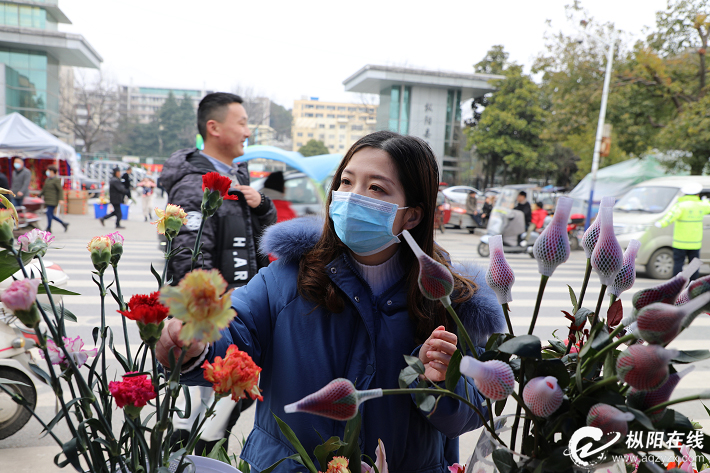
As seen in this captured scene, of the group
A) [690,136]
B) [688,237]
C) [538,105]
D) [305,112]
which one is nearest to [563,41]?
[690,136]

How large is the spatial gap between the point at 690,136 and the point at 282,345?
1473 centimetres

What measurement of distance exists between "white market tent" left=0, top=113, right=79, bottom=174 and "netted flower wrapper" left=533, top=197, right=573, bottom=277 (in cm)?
1692

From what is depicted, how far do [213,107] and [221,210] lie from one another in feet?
2.03

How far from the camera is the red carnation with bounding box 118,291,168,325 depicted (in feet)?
1.98

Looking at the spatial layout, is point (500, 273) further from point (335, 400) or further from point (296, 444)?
point (296, 444)

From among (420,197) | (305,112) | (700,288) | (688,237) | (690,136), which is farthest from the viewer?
(305,112)

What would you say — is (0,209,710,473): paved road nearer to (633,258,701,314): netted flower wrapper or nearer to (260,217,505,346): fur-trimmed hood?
(260,217,505,346): fur-trimmed hood

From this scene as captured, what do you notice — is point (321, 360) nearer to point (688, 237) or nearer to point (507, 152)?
point (688, 237)

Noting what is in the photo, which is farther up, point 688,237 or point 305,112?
point 305,112

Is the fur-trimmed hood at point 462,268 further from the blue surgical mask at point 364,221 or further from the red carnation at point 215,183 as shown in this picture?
the red carnation at point 215,183

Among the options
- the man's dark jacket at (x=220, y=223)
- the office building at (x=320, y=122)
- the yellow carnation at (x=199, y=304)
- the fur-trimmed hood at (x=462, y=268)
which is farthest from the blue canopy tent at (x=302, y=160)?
the office building at (x=320, y=122)

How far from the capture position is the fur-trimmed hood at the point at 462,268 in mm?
1316

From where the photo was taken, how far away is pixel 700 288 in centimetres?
62

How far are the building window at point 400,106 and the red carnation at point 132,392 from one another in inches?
1215
